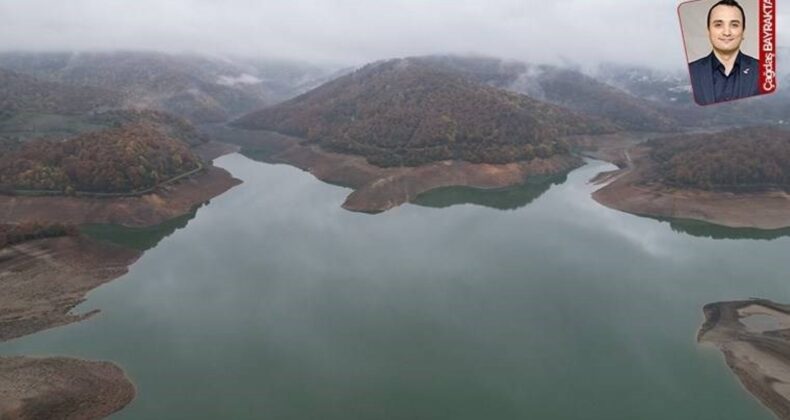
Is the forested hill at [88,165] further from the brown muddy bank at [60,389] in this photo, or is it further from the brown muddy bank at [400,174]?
the brown muddy bank at [60,389]

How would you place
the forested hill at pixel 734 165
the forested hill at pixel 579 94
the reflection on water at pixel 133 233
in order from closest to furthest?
the reflection on water at pixel 133 233 < the forested hill at pixel 734 165 < the forested hill at pixel 579 94

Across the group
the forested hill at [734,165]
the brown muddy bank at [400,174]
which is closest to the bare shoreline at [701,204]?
the forested hill at [734,165]

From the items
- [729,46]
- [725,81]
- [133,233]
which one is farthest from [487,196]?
[729,46]

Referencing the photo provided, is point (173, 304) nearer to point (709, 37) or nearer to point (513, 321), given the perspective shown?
point (513, 321)

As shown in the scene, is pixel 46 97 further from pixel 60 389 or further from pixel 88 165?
pixel 60 389

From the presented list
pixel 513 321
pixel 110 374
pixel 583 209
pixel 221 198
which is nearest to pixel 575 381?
pixel 513 321

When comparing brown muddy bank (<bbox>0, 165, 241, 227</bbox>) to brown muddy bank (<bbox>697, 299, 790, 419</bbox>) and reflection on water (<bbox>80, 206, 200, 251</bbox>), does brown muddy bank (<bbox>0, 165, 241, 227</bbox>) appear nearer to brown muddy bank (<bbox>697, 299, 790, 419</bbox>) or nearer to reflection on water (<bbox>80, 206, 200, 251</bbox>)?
reflection on water (<bbox>80, 206, 200, 251</bbox>)
